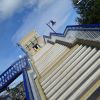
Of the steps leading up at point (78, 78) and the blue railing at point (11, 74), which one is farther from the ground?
the blue railing at point (11, 74)

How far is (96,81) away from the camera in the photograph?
326 inches

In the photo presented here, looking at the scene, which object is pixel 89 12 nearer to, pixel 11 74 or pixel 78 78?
pixel 11 74

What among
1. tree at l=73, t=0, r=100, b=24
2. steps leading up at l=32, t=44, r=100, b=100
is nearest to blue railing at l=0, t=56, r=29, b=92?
tree at l=73, t=0, r=100, b=24

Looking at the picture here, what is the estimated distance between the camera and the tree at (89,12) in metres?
42.3

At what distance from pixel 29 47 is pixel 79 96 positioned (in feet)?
131

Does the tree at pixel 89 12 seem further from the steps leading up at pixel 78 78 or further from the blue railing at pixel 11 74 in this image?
the steps leading up at pixel 78 78

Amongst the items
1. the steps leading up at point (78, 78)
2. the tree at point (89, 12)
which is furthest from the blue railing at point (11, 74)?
the steps leading up at point (78, 78)

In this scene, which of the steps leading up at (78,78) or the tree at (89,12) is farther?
the tree at (89,12)

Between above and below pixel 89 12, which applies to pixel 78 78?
below

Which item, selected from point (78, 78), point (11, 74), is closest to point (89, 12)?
point (11, 74)

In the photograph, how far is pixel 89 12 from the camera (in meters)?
45.6

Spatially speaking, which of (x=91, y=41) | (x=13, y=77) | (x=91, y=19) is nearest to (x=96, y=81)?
(x=91, y=41)

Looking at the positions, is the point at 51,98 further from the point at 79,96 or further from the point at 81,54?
the point at 81,54

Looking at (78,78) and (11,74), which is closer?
(78,78)
